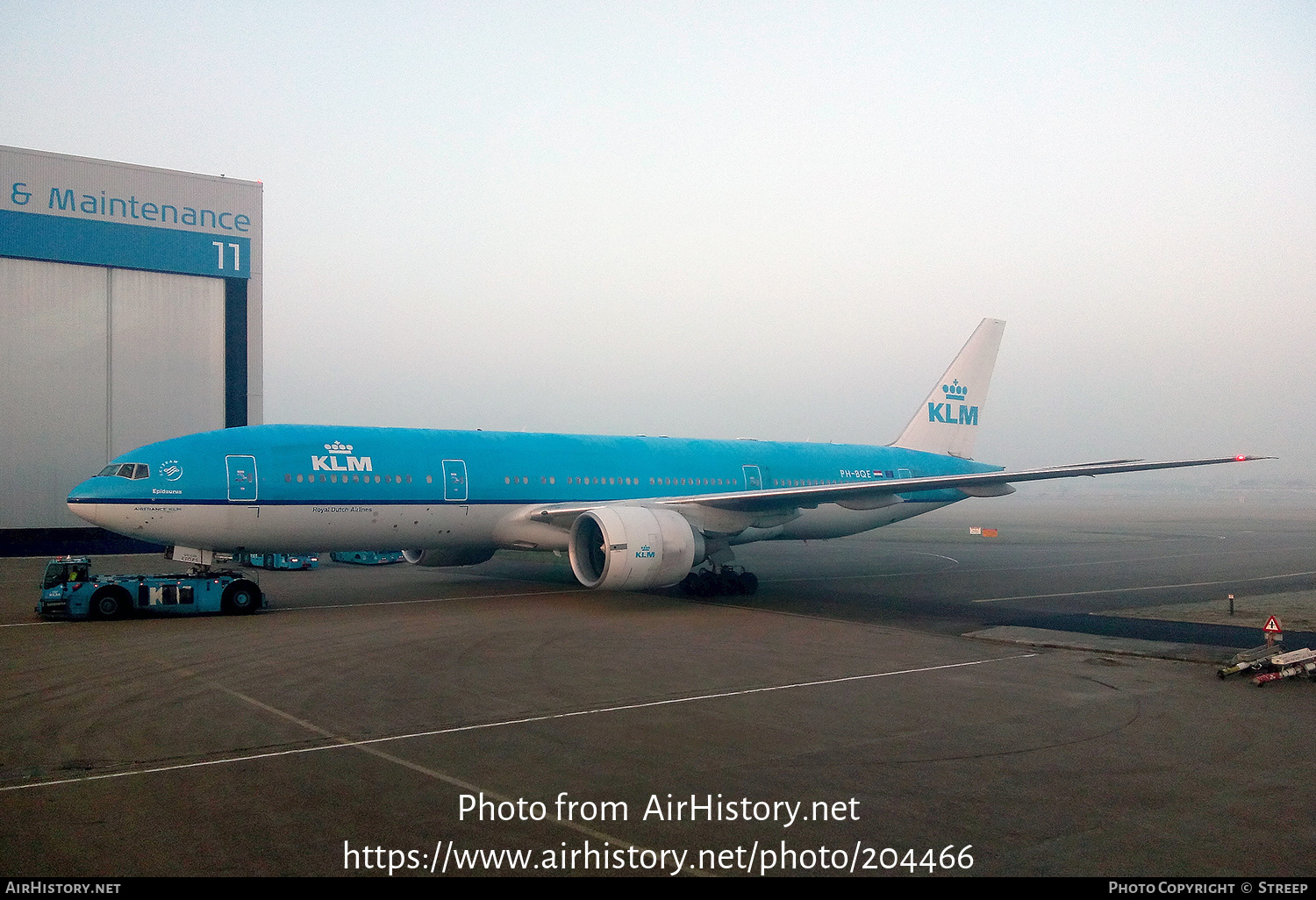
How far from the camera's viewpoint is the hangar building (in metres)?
35.2

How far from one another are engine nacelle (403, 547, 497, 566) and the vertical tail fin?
637 inches

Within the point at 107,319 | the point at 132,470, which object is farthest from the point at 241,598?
the point at 107,319

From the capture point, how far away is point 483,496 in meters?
21.6

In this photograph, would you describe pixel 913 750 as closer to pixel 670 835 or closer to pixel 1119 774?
pixel 1119 774

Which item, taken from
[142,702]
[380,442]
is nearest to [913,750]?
[142,702]

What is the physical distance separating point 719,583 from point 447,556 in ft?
23.2

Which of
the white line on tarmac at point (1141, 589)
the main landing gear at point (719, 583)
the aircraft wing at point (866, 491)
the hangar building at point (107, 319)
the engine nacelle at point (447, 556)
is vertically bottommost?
the white line on tarmac at point (1141, 589)

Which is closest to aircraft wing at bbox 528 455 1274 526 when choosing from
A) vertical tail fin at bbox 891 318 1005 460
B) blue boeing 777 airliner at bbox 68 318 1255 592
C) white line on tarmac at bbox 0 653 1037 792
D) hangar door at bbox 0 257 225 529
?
blue boeing 777 airliner at bbox 68 318 1255 592

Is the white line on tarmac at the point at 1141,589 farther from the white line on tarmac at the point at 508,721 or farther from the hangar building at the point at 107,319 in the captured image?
the hangar building at the point at 107,319

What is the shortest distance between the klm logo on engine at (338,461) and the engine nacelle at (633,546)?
480 cm

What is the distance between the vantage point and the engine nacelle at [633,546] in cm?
1889

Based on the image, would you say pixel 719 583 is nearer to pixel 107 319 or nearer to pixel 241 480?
pixel 241 480

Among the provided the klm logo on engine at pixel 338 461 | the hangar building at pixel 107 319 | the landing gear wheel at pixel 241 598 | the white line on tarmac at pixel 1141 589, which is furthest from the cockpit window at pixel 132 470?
the hangar building at pixel 107 319

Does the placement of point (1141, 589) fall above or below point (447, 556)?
below
